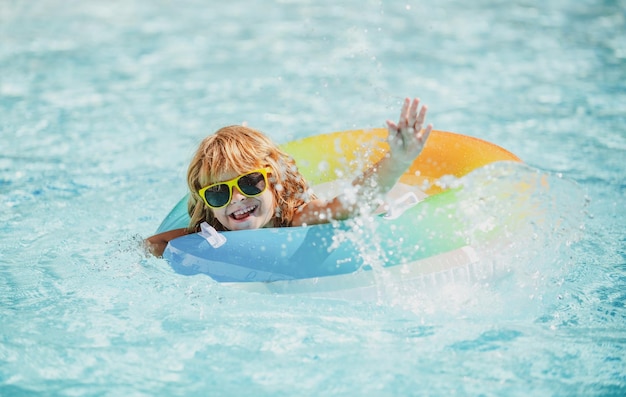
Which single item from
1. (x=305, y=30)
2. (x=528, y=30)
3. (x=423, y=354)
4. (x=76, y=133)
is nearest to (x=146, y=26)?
(x=305, y=30)

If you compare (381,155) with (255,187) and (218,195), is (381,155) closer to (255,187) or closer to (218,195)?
(255,187)

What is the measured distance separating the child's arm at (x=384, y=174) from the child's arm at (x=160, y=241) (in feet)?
1.95

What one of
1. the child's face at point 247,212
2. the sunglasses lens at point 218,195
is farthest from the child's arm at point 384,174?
the sunglasses lens at point 218,195

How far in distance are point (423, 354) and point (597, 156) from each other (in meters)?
3.24

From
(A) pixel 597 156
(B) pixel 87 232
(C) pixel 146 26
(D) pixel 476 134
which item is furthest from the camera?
(C) pixel 146 26

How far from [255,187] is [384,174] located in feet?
1.91

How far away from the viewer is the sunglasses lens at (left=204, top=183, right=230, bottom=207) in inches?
135

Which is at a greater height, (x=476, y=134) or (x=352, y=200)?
(x=352, y=200)

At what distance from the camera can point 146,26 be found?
32.9 feet

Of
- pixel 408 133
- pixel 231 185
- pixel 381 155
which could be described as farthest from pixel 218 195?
pixel 381 155

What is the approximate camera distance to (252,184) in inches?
136

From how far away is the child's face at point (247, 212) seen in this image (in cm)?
353

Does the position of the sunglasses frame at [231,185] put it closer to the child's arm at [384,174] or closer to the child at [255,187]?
the child at [255,187]

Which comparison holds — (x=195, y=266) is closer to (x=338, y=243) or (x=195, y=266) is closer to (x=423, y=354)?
(x=338, y=243)
